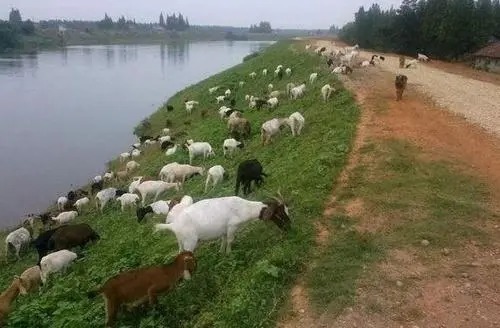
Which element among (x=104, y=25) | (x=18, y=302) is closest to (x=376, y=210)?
(x=18, y=302)

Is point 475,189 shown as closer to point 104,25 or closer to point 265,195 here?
point 265,195

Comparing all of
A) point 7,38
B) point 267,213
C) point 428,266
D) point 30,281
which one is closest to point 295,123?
point 267,213

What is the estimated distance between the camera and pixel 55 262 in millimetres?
10961

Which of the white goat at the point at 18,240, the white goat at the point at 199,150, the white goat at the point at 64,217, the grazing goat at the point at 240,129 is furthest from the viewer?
the grazing goat at the point at 240,129

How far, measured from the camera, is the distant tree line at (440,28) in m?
38.5

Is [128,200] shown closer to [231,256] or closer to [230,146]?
[230,146]

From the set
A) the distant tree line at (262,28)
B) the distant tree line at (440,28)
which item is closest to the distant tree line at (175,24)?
the distant tree line at (262,28)

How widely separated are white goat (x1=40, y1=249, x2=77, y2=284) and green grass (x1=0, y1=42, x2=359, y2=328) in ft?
0.59

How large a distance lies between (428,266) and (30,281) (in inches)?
306

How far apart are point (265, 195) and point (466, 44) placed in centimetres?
3295

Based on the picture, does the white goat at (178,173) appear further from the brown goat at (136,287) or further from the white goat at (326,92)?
the brown goat at (136,287)

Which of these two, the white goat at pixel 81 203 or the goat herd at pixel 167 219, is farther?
the white goat at pixel 81 203

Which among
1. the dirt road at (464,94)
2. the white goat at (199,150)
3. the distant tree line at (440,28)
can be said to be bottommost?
the white goat at (199,150)

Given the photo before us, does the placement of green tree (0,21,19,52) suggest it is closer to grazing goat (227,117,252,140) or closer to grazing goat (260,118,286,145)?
grazing goat (227,117,252,140)
